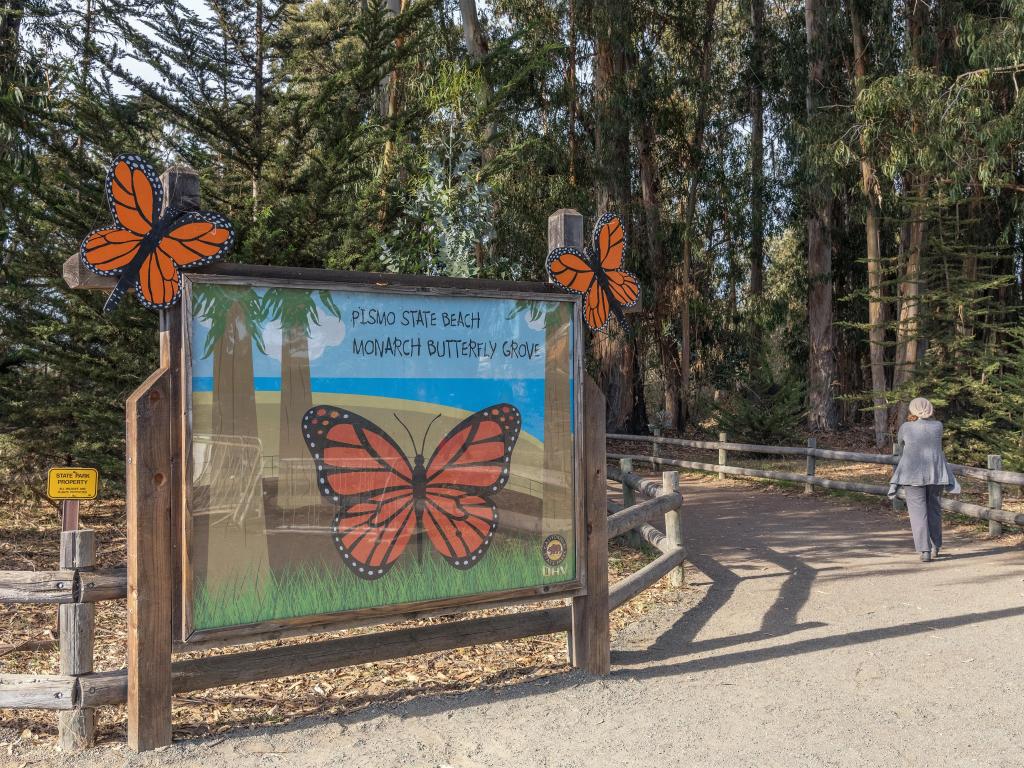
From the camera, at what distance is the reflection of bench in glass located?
416 cm

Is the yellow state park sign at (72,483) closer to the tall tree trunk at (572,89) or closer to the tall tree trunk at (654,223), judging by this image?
the tall tree trunk at (572,89)

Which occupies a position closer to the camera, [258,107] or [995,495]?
[258,107]

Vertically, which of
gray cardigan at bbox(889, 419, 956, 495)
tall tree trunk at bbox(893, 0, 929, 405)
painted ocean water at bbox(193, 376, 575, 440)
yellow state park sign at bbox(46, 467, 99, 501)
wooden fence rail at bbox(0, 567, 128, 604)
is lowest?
wooden fence rail at bbox(0, 567, 128, 604)

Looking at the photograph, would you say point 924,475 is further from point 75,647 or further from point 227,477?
point 75,647

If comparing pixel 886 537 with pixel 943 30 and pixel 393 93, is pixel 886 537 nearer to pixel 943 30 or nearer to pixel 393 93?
pixel 393 93

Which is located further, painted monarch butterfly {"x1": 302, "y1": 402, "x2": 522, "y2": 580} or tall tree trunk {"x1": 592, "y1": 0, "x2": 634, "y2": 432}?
tall tree trunk {"x1": 592, "y1": 0, "x2": 634, "y2": 432}

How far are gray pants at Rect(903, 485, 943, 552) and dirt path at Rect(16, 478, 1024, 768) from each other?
2.71 feet

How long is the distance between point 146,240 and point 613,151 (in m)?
20.1

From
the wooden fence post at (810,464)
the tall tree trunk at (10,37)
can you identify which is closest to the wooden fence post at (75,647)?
the tall tree trunk at (10,37)

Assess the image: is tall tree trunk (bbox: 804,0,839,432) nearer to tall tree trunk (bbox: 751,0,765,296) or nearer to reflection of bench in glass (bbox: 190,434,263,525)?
tall tree trunk (bbox: 751,0,765,296)

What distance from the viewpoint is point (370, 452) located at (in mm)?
4602

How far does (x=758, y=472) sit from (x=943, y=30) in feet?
38.5

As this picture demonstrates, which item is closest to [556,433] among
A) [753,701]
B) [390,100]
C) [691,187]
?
[753,701]

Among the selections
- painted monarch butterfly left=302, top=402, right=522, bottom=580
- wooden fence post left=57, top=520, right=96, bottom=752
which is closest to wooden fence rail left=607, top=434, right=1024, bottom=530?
painted monarch butterfly left=302, top=402, right=522, bottom=580
